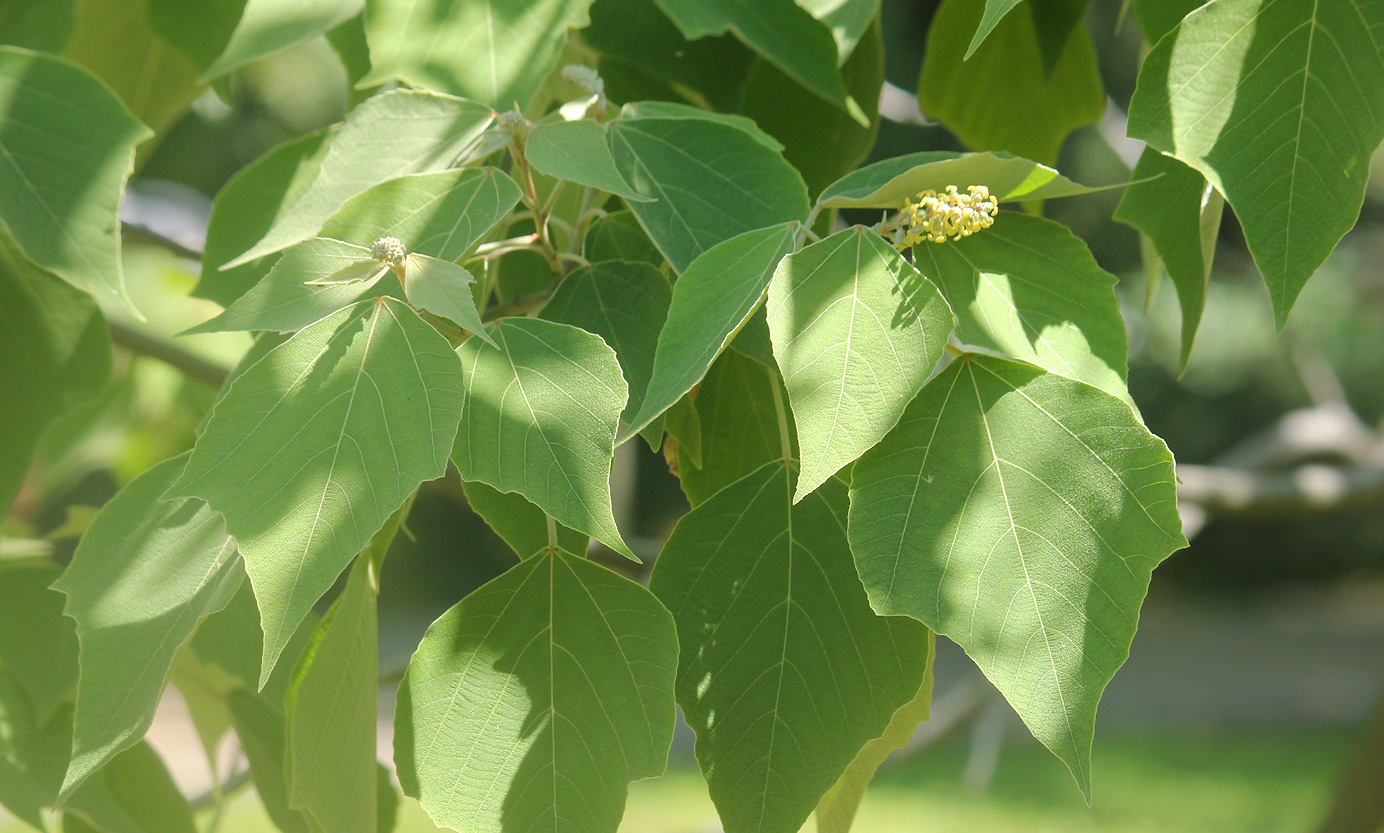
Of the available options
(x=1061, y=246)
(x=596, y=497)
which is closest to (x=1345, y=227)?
(x=1061, y=246)

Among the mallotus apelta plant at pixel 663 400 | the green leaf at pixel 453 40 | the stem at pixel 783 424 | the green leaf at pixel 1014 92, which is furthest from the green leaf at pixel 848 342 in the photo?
the green leaf at pixel 1014 92

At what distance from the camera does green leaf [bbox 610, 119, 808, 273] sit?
53 cm

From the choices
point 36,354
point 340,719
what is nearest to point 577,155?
point 340,719

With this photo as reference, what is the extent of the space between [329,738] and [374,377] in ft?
0.70

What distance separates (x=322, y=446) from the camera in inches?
16.5

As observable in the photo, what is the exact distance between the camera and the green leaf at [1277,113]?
483 mm

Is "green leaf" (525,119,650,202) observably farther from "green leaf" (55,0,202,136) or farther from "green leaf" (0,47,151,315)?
"green leaf" (55,0,202,136)

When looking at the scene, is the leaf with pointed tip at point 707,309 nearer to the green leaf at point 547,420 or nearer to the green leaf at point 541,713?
the green leaf at point 547,420

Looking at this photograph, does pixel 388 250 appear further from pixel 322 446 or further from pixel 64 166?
pixel 64 166

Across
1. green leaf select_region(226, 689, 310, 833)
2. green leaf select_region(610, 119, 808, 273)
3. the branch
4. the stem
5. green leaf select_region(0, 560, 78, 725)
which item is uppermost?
green leaf select_region(610, 119, 808, 273)

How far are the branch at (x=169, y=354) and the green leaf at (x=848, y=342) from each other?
0.85m

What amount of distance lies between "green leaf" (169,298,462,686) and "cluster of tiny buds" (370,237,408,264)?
0.06 feet

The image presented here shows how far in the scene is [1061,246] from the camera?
0.50 m

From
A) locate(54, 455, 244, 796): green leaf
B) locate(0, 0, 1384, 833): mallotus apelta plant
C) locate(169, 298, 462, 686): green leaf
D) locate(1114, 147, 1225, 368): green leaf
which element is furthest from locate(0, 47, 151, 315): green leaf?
locate(1114, 147, 1225, 368): green leaf
